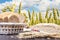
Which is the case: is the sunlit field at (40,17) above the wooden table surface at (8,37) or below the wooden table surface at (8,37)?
above

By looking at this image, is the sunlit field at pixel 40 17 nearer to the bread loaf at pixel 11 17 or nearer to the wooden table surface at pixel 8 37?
the bread loaf at pixel 11 17

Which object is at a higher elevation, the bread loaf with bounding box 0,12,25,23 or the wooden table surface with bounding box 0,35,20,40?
the bread loaf with bounding box 0,12,25,23

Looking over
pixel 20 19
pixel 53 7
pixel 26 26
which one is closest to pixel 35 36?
pixel 26 26

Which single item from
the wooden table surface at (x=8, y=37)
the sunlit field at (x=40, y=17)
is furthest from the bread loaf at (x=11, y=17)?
the wooden table surface at (x=8, y=37)

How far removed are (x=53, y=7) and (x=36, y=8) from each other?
0.24 meters

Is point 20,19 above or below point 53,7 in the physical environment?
below

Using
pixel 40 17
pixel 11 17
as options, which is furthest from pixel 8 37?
pixel 40 17

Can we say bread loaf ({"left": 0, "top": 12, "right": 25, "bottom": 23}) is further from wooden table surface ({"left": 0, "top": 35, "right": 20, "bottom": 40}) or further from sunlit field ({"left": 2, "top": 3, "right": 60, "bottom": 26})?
wooden table surface ({"left": 0, "top": 35, "right": 20, "bottom": 40})

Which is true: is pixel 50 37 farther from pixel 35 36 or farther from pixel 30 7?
pixel 30 7

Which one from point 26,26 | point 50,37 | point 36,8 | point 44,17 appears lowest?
point 50,37

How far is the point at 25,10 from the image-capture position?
6.11ft

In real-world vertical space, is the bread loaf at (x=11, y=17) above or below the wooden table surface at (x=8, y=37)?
above

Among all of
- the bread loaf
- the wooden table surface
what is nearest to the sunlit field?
the bread loaf

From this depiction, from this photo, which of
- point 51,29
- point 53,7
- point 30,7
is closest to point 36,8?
point 30,7
